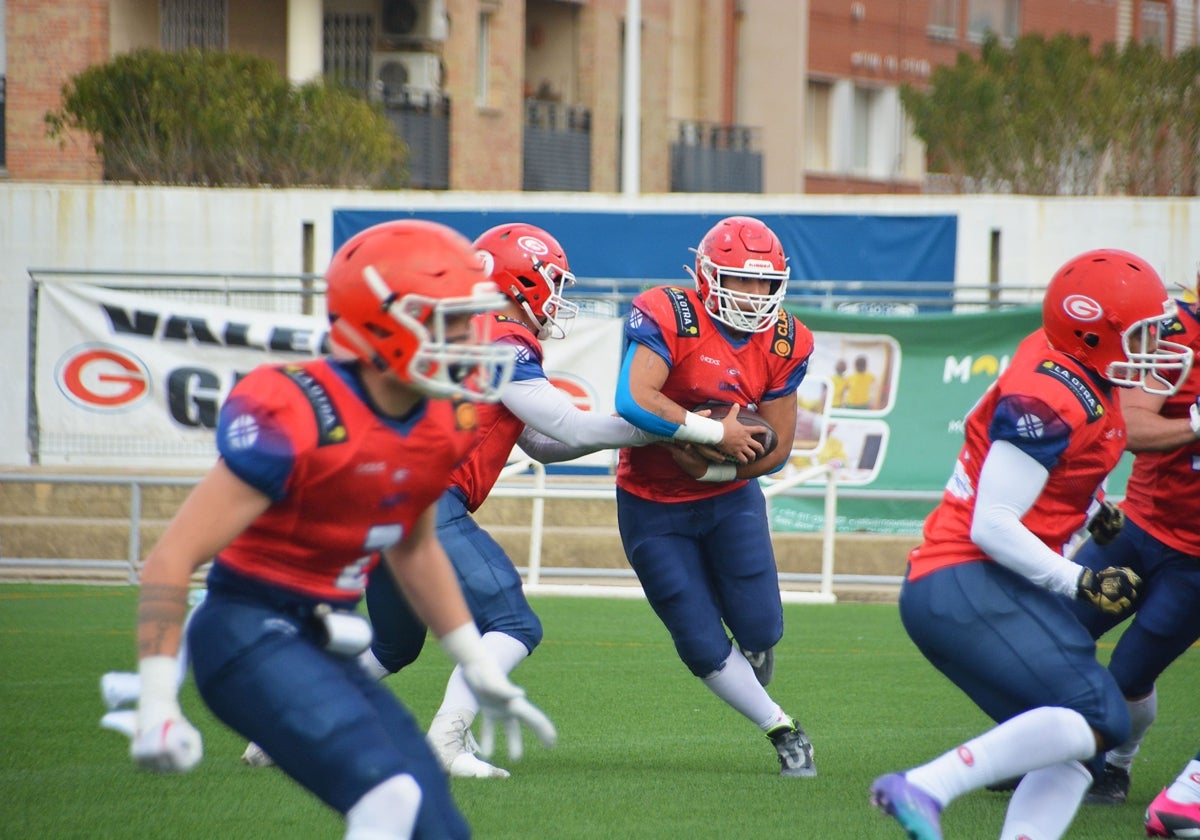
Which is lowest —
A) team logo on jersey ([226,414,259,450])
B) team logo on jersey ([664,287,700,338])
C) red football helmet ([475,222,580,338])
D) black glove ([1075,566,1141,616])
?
black glove ([1075,566,1141,616])

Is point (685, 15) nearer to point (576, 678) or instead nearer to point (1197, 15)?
point (1197, 15)

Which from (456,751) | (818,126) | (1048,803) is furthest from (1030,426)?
(818,126)

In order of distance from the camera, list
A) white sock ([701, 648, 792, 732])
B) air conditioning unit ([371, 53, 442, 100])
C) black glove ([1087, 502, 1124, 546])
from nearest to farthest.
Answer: black glove ([1087, 502, 1124, 546]), white sock ([701, 648, 792, 732]), air conditioning unit ([371, 53, 442, 100])

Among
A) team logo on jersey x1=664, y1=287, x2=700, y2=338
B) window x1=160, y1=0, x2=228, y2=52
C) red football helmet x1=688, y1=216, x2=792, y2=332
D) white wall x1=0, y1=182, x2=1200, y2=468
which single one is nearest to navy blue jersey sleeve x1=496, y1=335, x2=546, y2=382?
team logo on jersey x1=664, y1=287, x2=700, y2=338

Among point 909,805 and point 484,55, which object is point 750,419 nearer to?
point 909,805

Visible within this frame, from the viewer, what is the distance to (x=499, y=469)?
606 centimetres

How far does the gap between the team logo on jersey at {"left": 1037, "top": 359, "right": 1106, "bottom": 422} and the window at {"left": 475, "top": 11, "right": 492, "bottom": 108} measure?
77.4ft

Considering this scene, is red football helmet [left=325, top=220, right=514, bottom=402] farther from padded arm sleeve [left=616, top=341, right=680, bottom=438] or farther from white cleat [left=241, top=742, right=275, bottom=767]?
white cleat [left=241, top=742, right=275, bottom=767]

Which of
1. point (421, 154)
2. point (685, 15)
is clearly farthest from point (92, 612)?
point (685, 15)

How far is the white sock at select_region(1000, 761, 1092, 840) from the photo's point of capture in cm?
436

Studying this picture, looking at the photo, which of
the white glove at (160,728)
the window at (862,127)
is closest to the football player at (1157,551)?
the white glove at (160,728)

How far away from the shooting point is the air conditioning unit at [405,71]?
86.3 ft

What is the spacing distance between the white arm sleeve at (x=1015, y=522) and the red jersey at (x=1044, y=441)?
0.04 metres

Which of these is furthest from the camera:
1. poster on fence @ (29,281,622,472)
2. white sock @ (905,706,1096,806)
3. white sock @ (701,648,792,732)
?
poster on fence @ (29,281,622,472)
